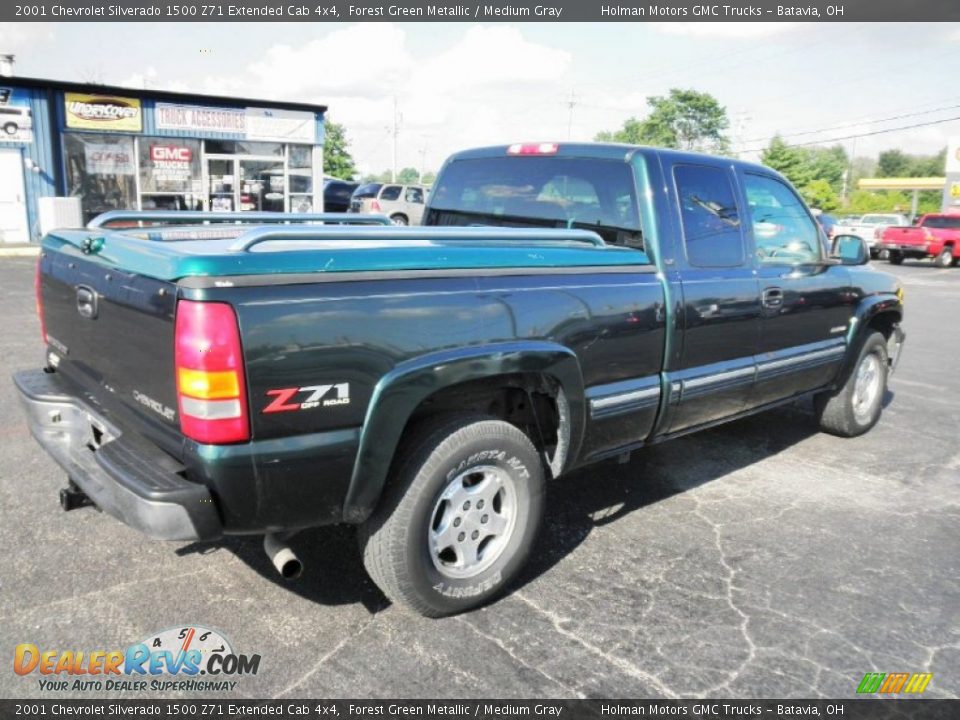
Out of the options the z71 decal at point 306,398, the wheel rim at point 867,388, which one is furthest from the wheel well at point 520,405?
the wheel rim at point 867,388

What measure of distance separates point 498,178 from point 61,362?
2540 mm

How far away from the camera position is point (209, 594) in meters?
3.15

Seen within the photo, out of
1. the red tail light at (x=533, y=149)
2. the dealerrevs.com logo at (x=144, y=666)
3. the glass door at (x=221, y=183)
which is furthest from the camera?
the glass door at (x=221, y=183)

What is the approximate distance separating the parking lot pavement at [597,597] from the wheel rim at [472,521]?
227 mm

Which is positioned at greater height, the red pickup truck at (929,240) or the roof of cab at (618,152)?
the roof of cab at (618,152)

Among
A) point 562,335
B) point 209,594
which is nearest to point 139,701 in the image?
point 209,594

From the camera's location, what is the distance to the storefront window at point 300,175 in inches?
891

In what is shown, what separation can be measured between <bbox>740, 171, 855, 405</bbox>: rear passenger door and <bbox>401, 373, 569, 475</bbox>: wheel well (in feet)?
5.25

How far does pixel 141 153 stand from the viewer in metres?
20.2

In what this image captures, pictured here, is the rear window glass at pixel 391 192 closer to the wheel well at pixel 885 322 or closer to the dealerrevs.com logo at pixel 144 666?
the wheel well at pixel 885 322

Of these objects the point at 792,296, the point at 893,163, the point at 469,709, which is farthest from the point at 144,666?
the point at 893,163

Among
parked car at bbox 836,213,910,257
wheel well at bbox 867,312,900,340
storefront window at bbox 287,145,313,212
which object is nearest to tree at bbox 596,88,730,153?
parked car at bbox 836,213,910,257

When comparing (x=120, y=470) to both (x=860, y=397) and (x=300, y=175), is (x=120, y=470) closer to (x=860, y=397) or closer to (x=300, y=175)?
(x=860, y=397)

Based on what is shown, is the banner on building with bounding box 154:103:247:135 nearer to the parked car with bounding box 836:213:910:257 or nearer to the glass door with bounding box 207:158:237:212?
the glass door with bounding box 207:158:237:212
